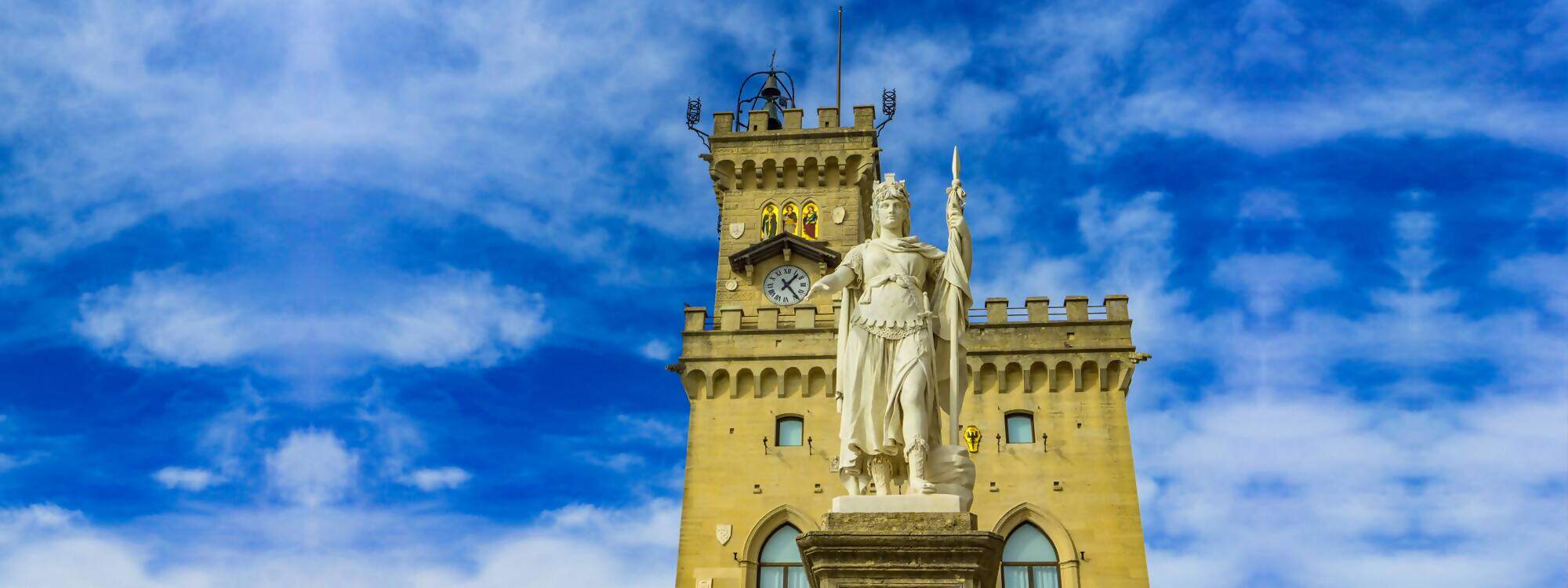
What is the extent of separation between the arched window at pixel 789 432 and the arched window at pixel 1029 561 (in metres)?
6.22

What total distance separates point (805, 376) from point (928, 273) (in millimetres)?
23365

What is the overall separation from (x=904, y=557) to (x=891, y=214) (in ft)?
10.2

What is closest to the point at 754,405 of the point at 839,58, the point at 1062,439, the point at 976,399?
the point at 976,399

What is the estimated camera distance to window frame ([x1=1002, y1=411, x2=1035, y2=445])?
3225 centimetres

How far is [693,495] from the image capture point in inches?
1270

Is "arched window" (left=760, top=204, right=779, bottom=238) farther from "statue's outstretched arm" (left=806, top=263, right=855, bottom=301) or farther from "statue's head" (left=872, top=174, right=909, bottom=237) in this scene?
"statue's outstretched arm" (left=806, top=263, right=855, bottom=301)

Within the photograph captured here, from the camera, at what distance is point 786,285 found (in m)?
37.2

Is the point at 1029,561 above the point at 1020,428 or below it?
below

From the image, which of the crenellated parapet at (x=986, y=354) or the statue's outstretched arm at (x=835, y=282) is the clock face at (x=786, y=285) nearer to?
the crenellated parapet at (x=986, y=354)

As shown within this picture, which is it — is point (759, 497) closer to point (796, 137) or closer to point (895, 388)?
point (796, 137)

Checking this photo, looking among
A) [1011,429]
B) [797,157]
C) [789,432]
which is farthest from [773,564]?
[797,157]

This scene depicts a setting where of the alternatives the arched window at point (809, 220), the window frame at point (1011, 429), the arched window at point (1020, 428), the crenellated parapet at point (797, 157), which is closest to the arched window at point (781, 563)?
the window frame at point (1011, 429)

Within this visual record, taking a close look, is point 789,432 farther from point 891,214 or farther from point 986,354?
point 891,214

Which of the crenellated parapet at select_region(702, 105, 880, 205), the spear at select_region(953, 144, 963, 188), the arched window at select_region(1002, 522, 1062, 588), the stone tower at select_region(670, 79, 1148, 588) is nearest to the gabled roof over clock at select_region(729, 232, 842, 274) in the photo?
the stone tower at select_region(670, 79, 1148, 588)
